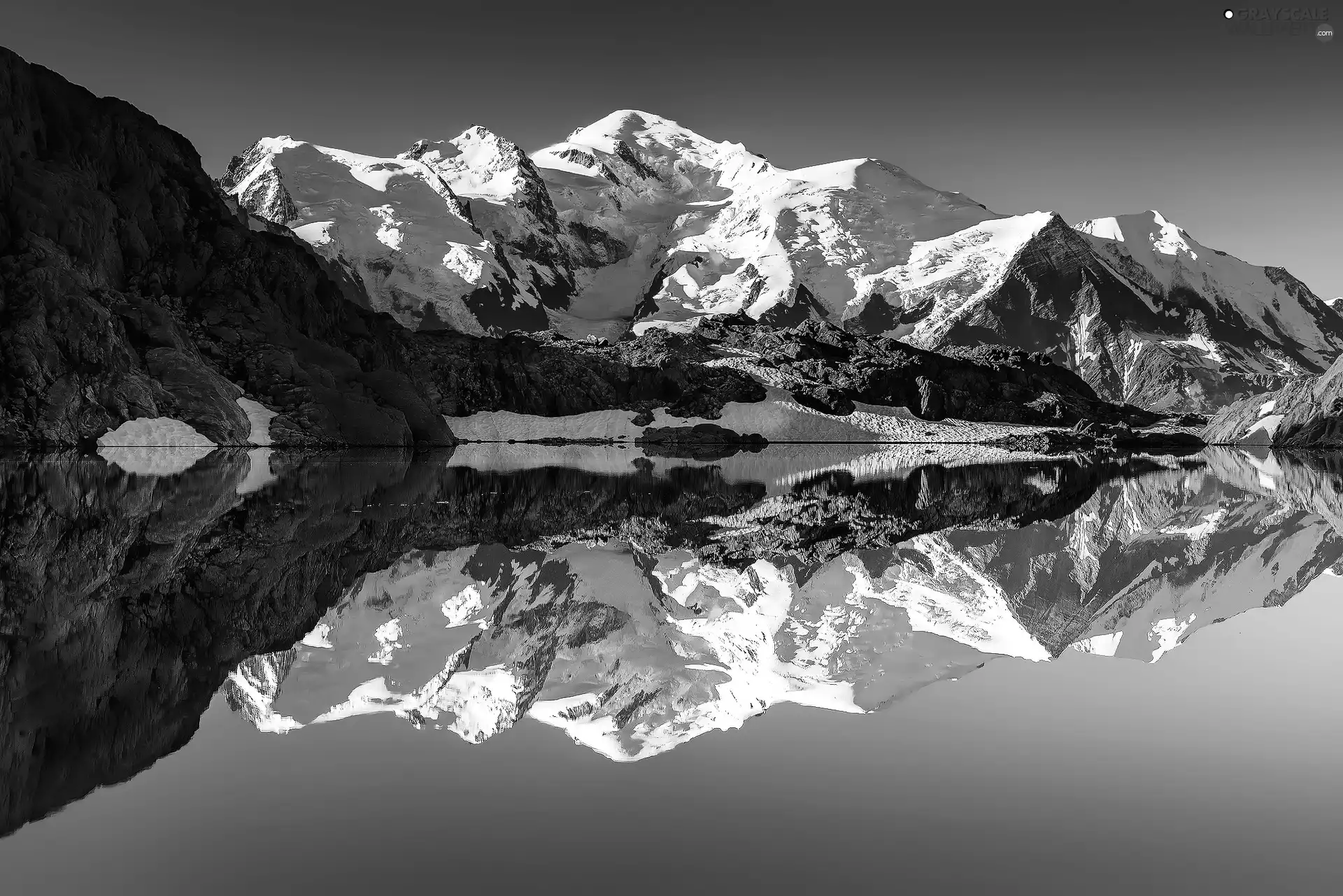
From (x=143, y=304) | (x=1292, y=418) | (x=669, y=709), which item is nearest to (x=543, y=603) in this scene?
(x=669, y=709)

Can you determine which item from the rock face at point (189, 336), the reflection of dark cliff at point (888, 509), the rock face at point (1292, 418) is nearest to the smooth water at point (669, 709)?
the reflection of dark cliff at point (888, 509)

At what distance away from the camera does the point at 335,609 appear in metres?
15.9

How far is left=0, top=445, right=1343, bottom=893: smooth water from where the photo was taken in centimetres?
789

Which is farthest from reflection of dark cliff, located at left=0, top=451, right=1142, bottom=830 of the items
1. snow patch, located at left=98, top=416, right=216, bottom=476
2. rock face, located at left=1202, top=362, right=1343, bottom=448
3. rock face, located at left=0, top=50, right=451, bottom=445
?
rock face, located at left=1202, top=362, right=1343, bottom=448

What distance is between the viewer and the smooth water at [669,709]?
25.9 feet

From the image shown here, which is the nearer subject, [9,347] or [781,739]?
[781,739]

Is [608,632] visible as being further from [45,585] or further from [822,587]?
[45,585]

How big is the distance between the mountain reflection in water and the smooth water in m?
0.08

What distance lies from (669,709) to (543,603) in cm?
633

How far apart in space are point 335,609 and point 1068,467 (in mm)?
72095

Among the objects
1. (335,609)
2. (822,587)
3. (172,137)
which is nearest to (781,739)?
(335,609)

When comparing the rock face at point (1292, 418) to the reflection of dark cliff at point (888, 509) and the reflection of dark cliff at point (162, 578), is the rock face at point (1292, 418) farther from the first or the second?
the reflection of dark cliff at point (162, 578)

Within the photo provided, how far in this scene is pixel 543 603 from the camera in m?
17.7

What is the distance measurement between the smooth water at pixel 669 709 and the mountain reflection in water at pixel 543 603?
0.08 m
